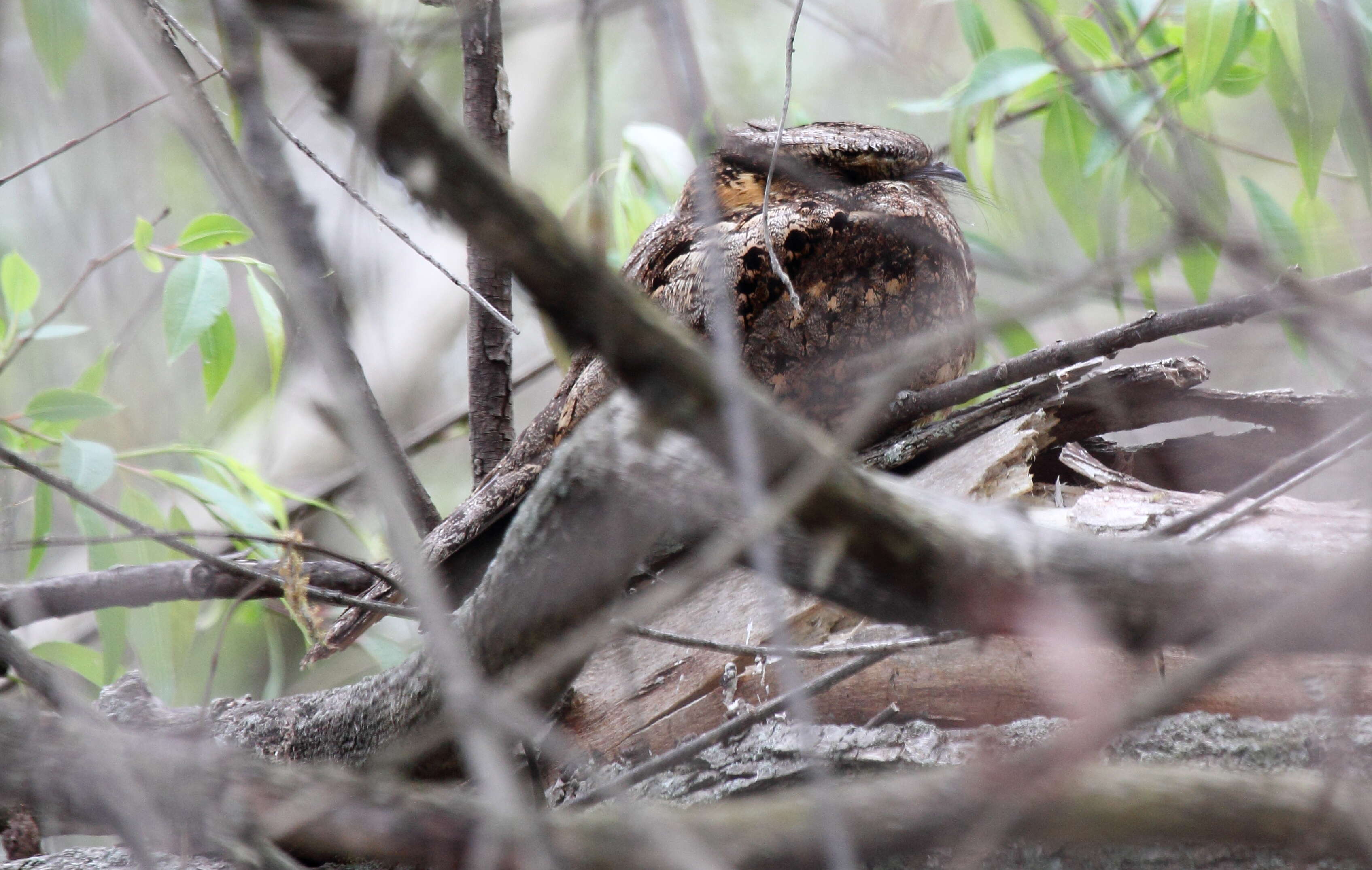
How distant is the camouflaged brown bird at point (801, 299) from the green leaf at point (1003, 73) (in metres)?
0.28

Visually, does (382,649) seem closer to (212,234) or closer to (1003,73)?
(212,234)

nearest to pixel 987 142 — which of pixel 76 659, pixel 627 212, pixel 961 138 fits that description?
pixel 961 138

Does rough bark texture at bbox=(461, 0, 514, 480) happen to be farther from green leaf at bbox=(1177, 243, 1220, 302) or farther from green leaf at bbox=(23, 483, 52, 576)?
green leaf at bbox=(1177, 243, 1220, 302)

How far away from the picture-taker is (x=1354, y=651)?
731 mm

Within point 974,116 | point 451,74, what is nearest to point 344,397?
point 974,116

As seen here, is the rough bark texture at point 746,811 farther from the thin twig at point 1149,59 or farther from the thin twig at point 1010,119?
the thin twig at point 1010,119

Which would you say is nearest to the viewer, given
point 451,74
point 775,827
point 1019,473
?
point 775,827

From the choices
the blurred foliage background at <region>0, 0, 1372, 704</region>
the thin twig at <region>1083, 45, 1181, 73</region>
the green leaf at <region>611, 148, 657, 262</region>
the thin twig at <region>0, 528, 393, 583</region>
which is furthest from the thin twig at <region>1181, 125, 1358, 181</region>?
the thin twig at <region>0, 528, 393, 583</region>

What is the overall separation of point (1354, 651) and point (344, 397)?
75cm

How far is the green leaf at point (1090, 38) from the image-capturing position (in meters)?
2.03

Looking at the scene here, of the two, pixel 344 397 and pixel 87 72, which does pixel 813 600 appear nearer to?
pixel 344 397

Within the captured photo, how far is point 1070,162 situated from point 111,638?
248 cm

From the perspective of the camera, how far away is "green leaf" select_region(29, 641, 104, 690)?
2180mm

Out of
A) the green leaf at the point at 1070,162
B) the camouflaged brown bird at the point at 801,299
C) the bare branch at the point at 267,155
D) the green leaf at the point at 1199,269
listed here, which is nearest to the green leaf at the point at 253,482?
the camouflaged brown bird at the point at 801,299
